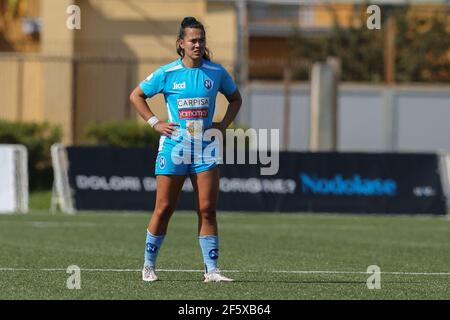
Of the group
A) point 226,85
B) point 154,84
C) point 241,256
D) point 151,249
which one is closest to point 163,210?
point 151,249

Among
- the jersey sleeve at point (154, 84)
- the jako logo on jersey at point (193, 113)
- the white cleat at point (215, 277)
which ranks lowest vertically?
the white cleat at point (215, 277)

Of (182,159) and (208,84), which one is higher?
(208,84)

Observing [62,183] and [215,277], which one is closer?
[215,277]

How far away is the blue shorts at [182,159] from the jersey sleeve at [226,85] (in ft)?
1.81

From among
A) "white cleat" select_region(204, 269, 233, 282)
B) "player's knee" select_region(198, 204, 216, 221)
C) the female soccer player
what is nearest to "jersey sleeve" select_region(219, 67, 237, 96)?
the female soccer player

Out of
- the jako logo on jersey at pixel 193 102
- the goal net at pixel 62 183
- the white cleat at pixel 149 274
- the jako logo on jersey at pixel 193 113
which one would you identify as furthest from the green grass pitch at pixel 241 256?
the jako logo on jersey at pixel 193 102

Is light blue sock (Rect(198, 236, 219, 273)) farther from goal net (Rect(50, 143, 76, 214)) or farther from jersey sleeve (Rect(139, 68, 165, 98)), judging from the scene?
goal net (Rect(50, 143, 76, 214))

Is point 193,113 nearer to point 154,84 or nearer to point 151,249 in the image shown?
point 154,84

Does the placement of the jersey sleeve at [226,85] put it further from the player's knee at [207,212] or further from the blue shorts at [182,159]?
the player's knee at [207,212]

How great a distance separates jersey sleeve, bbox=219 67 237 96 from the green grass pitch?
1653 mm

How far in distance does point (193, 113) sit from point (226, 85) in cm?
46

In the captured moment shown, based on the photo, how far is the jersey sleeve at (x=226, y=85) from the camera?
11.5m

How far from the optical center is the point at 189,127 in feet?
37.1
